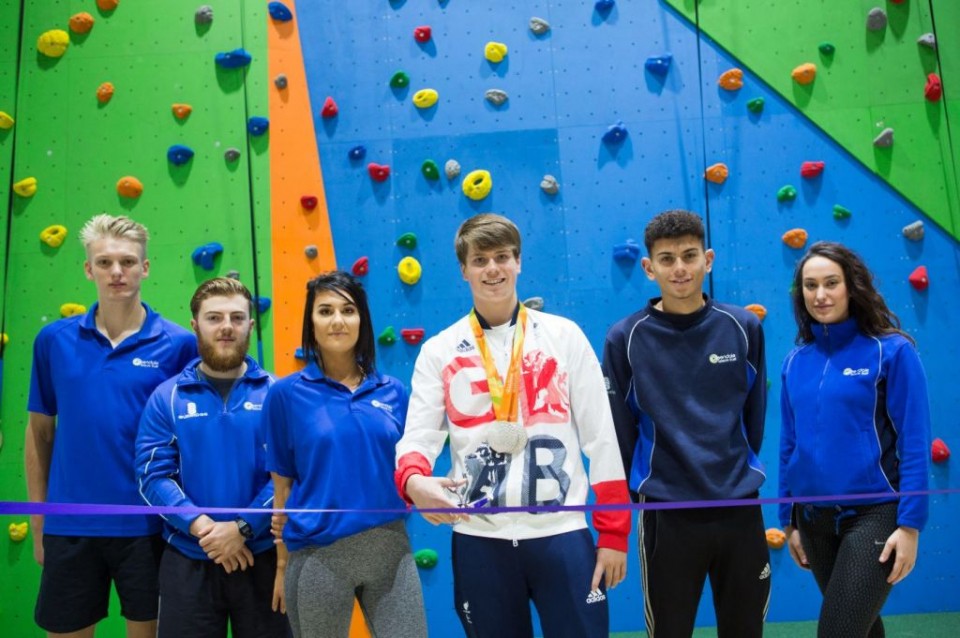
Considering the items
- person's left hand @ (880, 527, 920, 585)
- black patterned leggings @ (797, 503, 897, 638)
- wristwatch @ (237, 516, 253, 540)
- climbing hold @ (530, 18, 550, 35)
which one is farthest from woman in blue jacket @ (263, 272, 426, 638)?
climbing hold @ (530, 18, 550, 35)

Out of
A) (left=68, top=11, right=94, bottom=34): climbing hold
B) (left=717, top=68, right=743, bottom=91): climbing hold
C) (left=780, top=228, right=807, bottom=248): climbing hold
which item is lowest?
(left=780, top=228, right=807, bottom=248): climbing hold

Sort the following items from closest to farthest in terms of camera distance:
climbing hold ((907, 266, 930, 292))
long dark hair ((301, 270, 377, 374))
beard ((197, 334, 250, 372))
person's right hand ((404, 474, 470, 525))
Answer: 1. person's right hand ((404, 474, 470, 525))
2. long dark hair ((301, 270, 377, 374))
3. beard ((197, 334, 250, 372))
4. climbing hold ((907, 266, 930, 292))

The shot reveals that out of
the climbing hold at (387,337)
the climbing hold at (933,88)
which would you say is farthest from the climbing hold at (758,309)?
the climbing hold at (387,337)

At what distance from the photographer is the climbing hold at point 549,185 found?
3982 millimetres

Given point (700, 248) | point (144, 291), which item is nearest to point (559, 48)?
point (700, 248)

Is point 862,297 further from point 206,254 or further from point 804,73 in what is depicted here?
point 206,254

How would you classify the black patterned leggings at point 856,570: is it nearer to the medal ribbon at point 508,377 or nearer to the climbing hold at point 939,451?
the medal ribbon at point 508,377

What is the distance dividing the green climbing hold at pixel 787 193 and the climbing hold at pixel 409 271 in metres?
1.77

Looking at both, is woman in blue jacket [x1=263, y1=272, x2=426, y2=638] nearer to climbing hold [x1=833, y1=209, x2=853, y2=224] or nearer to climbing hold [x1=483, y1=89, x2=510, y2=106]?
climbing hold [x1=483, y1=89, x2=510, y2=106]

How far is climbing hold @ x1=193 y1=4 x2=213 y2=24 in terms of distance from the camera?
408 cm

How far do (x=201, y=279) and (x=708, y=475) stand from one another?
2.70m

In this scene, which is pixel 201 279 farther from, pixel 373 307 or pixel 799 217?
pixel 799 217

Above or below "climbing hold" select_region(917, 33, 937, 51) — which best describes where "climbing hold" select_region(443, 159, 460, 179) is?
below

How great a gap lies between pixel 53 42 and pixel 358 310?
2.75 metres
